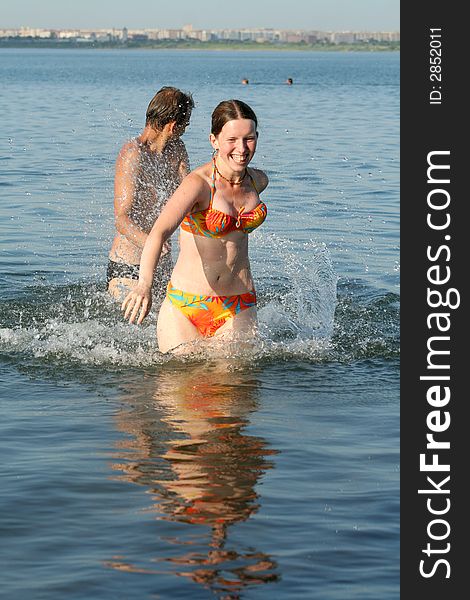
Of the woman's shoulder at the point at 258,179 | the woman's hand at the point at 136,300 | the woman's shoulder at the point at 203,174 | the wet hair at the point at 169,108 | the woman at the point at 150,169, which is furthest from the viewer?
the woman at the point at 150,169

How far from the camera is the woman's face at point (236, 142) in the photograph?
742 centimetres

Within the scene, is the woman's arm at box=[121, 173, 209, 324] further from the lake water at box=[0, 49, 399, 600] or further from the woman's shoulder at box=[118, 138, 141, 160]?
the woman's shoulder at box=[118, 138, 141, 160]

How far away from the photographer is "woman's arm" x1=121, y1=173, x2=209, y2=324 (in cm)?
709

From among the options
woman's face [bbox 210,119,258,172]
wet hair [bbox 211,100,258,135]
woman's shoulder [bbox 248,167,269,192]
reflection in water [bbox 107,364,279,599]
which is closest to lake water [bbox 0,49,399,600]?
reflection in water [bbox 107,364,279,599]

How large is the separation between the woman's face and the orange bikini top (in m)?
0.17

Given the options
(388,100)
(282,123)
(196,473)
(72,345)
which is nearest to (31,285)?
(72,345)

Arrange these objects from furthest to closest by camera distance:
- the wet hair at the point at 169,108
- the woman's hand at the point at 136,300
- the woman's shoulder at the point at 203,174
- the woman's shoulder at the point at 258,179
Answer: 1. the wet hair at the point at 169,108
2. the woman's shoulder at the point at 258,179
3. the woman's shoulder at the point at 203,174
4. the woman's hand at the point at 136,300

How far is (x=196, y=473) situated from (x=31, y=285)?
19.8 ft

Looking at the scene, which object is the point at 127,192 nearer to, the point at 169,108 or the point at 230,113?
the point at 169,108

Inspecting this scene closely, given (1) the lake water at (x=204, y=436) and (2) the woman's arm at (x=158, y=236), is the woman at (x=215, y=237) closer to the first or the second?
(2) the woman's arm at (x=158, y=236)

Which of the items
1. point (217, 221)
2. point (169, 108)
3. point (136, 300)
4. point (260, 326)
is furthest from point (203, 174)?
point (260, 326)

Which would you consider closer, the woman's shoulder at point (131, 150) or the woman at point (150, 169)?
the woman at point (150, 169)

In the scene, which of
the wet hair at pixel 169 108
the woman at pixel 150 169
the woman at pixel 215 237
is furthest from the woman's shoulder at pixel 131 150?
the woman at pixel 215 237

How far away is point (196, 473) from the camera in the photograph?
655 cm
